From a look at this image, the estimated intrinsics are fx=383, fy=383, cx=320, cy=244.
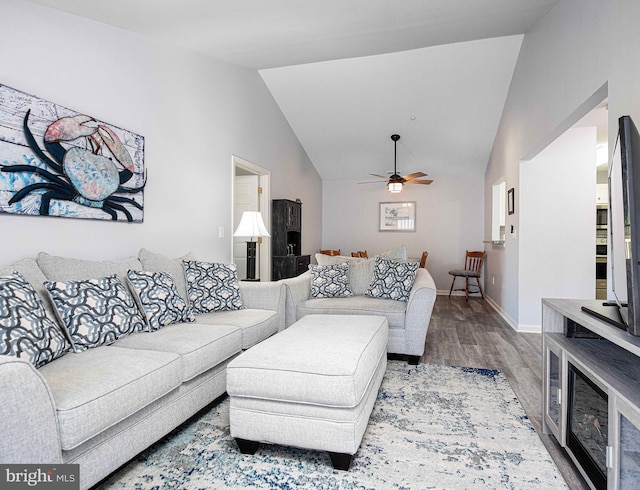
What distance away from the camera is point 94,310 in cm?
201

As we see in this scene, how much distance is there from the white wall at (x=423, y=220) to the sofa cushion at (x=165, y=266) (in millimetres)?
5373

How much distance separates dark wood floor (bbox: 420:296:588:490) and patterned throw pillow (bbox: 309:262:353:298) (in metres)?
0.98

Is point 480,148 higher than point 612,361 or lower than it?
higher

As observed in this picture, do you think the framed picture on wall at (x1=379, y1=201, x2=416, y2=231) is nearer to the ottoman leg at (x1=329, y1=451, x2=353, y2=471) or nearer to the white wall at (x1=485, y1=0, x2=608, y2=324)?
the white wall at (x1=485, y1=0, x2=608, y2=324)

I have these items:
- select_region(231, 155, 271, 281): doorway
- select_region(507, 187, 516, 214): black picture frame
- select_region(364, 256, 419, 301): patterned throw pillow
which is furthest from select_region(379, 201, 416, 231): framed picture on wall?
select_region(364, 256, 419, 301): patterned throw pillow

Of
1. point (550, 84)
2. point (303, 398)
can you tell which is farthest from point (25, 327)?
point (550, 84)

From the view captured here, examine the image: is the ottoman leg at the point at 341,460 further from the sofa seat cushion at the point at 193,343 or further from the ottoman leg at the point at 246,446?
the sofa seat cushion at the point at 193,343

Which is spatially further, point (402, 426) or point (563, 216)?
point (563, 216)

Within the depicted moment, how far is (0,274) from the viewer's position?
5.90 feet

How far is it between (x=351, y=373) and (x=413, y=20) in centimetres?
311

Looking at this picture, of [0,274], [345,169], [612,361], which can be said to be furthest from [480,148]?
[0,274]

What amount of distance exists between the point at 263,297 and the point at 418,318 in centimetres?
132

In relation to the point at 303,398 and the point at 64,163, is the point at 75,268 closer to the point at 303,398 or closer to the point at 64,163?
the point at 64,163

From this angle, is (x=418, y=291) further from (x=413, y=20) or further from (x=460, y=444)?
(x=413, y=20)
